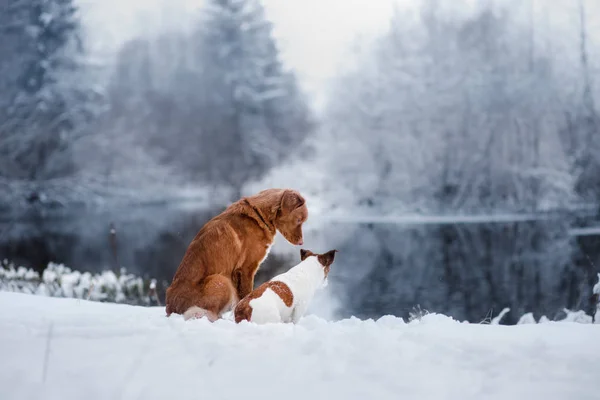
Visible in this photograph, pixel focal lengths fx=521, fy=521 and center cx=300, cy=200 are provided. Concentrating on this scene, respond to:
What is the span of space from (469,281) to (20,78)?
7.03 m

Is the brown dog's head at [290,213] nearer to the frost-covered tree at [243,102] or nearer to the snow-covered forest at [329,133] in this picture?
the snow-covered forest at [329,133]

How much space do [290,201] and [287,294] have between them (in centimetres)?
34

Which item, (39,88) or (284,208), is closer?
(284,208)

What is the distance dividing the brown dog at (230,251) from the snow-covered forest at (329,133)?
3.27m

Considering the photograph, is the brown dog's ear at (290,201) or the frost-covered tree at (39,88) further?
the frost-covered tree at (39,88)

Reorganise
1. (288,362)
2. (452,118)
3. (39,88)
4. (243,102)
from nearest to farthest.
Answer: (288,362)
(39,88)
(243,102)
(452,118)

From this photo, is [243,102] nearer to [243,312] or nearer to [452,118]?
[452,118]

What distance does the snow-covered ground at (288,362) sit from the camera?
3.66 ft

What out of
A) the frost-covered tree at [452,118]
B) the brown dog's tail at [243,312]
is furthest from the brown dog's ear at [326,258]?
the frost-covered tree at [452,118]

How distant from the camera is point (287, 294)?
1822 mm

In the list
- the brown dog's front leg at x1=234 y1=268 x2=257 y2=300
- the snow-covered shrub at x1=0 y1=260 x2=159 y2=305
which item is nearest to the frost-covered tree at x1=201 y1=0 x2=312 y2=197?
the snow-covered shrub at x1=0 y1=260 x2=159 y2=305

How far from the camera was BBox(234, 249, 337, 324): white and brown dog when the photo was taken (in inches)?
67.3

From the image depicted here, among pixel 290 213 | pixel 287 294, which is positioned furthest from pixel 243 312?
pixel 290 213

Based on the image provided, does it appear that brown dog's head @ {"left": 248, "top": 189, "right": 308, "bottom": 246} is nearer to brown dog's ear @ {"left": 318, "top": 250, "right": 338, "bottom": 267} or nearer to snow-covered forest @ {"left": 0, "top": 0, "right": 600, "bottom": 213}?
brown dog's ear @ {"left": 318, "top": 250, "right": 338, "bottom": 267}
